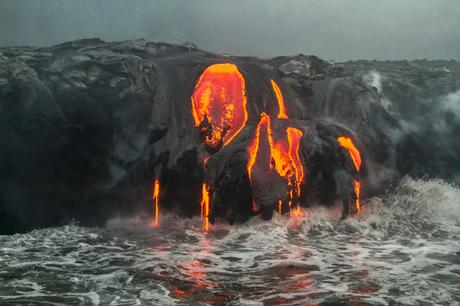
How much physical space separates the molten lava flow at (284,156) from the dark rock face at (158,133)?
29cm

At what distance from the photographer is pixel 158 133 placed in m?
14.7

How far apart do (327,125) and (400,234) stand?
184 inches

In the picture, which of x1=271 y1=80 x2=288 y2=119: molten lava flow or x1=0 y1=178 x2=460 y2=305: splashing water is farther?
x1=271 y1=80 x2=288 y2=119: molten lava flow

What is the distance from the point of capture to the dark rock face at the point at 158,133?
1343 centimetres

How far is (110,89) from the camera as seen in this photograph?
15.4 m

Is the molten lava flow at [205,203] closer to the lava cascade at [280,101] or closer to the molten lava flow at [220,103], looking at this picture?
the molten lava flow at [220,103]

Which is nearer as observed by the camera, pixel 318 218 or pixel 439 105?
pixel 318 218

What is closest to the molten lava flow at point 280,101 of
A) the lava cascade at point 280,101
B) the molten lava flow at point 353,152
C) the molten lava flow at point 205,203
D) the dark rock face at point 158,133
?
the lava cascade at point 280,101

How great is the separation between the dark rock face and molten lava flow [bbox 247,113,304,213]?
0.29 meters

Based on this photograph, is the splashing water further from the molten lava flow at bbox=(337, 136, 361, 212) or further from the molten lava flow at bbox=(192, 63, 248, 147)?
the molten lava flow at bbox=(192, 63, 248, 147)

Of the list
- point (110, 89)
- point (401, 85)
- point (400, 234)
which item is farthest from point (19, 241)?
point (401, 85)

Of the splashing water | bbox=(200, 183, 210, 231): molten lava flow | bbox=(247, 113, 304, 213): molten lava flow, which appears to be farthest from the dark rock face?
the splashing water

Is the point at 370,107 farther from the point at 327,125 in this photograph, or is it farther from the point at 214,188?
the point at 214,188

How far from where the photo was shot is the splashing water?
693 centimetres
